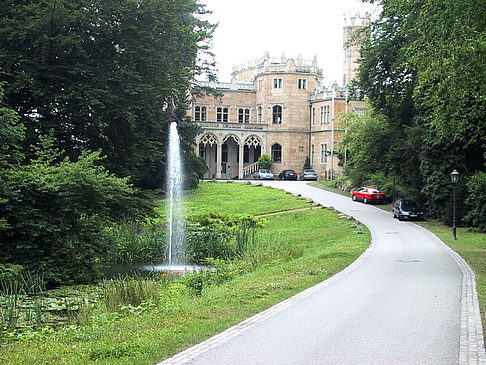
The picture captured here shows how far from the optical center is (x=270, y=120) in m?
79.5

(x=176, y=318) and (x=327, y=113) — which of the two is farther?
(x=327, y=113)

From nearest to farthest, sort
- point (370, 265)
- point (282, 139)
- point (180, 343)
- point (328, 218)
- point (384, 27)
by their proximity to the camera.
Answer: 1. point (180, 343)
2. point (370, 265)
3. point (384, 27)
4. point (328, 218)
5. point (282, 139)

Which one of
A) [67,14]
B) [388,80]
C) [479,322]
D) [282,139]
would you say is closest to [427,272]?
[479,322]

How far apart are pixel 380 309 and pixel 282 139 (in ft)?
222

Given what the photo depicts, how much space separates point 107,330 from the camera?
33.6 ft

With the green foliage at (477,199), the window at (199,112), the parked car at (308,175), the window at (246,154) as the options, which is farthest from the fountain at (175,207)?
the window at (246,154)

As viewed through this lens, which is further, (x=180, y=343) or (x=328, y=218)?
(x=328, y=218)

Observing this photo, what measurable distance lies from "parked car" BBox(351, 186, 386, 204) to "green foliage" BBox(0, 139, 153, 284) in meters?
34.4

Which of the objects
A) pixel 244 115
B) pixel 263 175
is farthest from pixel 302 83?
pixel 263 175

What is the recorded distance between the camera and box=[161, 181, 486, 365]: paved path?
28.2ft

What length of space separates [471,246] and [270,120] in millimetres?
Answer: 53613

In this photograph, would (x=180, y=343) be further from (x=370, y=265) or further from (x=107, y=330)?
(x=370, y=265)

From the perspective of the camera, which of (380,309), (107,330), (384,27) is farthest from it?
(384,27)

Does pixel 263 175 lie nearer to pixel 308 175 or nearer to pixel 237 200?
pixel 308 175
